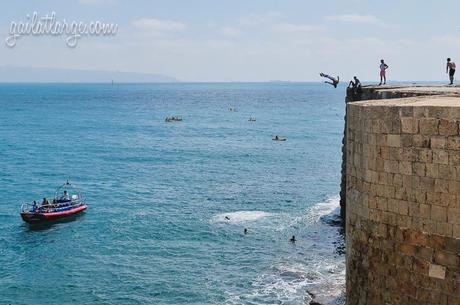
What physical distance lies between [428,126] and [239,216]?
29948mm

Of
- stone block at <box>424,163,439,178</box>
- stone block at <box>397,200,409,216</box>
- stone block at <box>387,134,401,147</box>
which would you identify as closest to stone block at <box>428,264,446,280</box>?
stone block at <box>397,200,409,216</box>

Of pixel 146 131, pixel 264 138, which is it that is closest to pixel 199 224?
pixel 264 138

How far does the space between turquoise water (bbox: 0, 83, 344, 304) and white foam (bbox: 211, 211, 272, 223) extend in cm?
7

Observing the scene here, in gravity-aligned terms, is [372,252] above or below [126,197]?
above

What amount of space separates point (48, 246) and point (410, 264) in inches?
1144

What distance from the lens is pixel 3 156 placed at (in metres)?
70.0

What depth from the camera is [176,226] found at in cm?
3881

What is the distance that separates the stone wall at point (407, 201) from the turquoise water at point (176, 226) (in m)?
13.7

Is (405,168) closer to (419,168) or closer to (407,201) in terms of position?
(419,168)

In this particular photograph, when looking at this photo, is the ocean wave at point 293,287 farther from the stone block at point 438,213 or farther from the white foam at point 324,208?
the stone block at point 438,213

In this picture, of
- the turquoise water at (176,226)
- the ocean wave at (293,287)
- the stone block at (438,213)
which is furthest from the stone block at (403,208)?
the turquoise water at (176,226)

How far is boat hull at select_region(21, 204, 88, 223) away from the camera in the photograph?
133 ft

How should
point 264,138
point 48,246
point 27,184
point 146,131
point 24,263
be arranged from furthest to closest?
1. point 146,131
2. point 264,138
3. point 27,184
4. point 48,246
5. point 24,263

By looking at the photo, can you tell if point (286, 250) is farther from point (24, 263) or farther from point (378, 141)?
point (378, 141)
